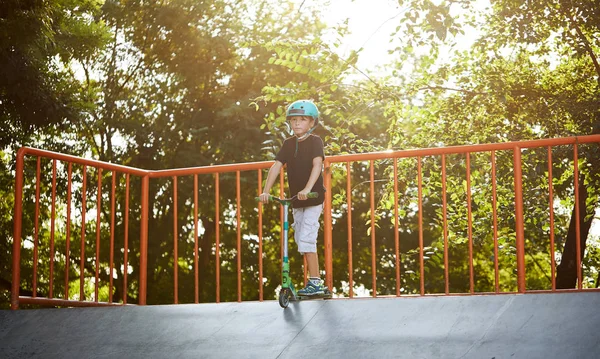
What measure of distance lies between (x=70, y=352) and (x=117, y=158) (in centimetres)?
1587

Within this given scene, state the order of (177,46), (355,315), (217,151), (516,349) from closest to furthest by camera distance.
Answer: (516,349), (355,315), (217,151), (177,46)

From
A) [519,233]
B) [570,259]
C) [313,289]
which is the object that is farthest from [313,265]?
[570,259]

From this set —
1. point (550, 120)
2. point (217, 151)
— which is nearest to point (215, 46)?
point (217, 151)

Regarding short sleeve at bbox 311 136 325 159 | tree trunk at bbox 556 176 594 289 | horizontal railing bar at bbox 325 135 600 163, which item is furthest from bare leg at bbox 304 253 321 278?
tree trunk at bbox 556 176 594 289

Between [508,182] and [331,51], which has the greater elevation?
[331,51]

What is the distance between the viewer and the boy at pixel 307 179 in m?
6.12

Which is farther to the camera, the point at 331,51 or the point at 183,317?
the point at 331,51

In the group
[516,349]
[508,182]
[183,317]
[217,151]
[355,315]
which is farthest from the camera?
[217,151]

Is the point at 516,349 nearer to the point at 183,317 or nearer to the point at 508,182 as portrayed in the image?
the point at 183,317

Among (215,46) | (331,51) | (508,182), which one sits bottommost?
(508,182)

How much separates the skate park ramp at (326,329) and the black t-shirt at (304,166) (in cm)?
79

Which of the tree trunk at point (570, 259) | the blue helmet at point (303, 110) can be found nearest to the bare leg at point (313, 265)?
the blue helmet at point (303, 110)

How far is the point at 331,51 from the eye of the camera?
42.6ft

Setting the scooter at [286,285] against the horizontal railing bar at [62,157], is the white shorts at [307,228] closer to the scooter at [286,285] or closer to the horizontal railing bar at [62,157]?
the scooter at [286,285]
